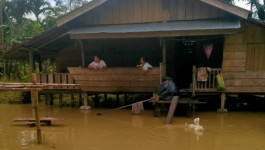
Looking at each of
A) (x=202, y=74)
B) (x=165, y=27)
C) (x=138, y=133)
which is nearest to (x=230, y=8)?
(x=165, y=27)

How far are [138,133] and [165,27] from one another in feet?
14.8

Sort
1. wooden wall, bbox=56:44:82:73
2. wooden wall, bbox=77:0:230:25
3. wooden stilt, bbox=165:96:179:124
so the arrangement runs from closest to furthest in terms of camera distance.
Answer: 1. wooden stilt, bbox=165:96:179:124
2. wooden wall, bbox=77:0:230:25
3. wooden wall, bbox=56:44:82:73

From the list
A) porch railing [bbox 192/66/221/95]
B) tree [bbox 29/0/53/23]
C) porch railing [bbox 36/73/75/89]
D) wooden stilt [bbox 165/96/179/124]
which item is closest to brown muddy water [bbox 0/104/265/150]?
wooden stilt [bbox 165/96/179/124]

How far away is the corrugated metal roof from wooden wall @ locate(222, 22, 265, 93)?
0.74 meters

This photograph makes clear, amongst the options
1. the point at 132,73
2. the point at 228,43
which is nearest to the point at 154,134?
the point at 132,73

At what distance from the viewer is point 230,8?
9.02 metres

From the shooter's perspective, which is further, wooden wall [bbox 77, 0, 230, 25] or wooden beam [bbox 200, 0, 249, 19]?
wooden wall [bbox 77, 0, 230, 25]

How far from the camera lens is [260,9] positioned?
18.2 metres

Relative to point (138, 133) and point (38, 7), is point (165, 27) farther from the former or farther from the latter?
point (38, 7)

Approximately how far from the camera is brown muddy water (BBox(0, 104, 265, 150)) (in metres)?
5.84

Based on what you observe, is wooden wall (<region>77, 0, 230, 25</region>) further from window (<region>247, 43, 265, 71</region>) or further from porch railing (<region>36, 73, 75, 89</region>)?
porch railing (<region>36, 73, 75, 89</region>)

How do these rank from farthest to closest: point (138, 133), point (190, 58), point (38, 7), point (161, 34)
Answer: point (38, 7) → point (190, 58) → point (161, 34) → point (138, 133)

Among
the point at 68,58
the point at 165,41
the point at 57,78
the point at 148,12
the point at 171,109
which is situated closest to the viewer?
the point at 171,109

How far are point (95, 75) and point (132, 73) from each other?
162 centimetres
